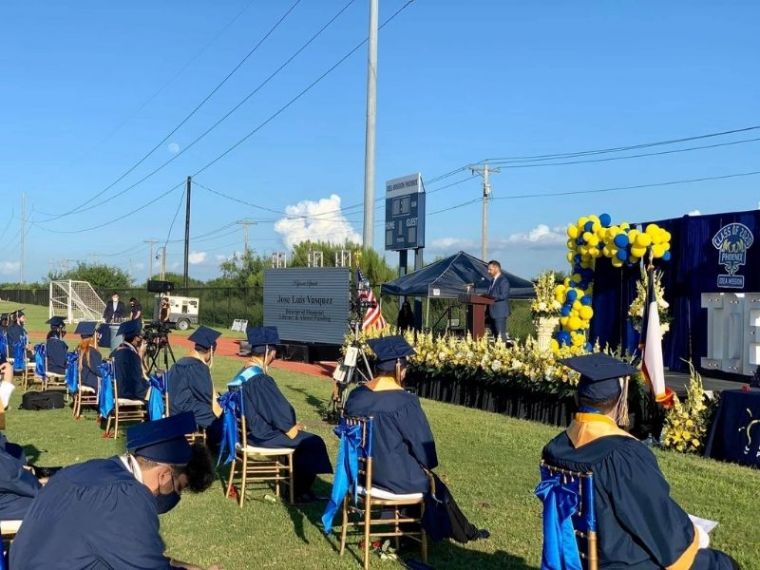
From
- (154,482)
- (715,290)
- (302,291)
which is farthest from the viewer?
(302,291)

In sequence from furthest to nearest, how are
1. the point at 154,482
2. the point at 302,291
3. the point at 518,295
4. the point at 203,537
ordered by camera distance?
1. the point at 302,291
2. the point at 518,295
3. the point at 203,537
4. the point at 154,482

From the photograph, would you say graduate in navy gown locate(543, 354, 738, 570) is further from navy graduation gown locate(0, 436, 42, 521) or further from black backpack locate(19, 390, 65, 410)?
black backpack locate(19, 390, 65, 410)

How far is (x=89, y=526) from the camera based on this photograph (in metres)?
2.77

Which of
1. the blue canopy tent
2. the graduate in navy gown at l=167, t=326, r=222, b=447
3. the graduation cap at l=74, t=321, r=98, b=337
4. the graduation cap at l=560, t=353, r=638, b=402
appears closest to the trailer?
the blue canopy tent

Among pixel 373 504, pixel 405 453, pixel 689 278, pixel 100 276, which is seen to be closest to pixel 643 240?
pixel 689 278

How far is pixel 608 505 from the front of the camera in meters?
3.59

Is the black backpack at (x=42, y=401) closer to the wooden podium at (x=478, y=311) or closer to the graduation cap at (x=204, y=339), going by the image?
the graduation cap at (x=204, y=339)

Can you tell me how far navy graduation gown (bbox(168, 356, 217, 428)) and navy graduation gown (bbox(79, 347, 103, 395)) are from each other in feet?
12.1

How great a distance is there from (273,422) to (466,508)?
190 cm

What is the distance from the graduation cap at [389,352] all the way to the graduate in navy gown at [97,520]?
3.05m

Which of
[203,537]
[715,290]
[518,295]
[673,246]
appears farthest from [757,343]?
[203,537]

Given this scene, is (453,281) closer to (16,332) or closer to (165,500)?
(16,332)

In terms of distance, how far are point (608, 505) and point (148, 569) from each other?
1.98 metres

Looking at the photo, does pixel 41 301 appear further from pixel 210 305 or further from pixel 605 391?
pixel 605 391
